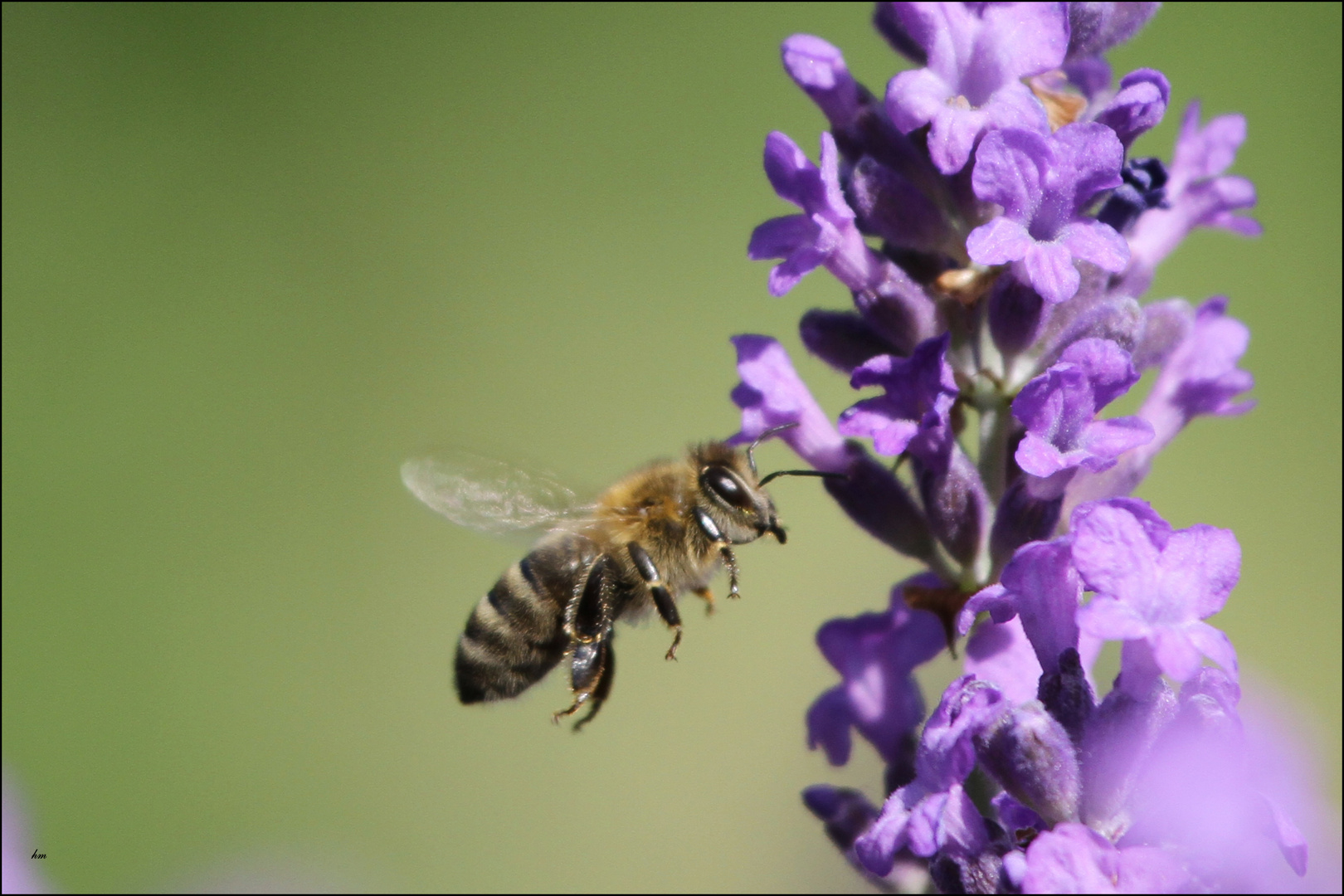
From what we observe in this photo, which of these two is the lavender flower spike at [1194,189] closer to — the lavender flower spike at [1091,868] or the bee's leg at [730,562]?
the bee's leg at [730,562]

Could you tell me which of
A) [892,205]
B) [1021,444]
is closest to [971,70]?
[892,205]

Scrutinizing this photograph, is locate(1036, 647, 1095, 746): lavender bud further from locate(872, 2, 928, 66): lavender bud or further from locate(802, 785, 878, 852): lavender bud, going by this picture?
locate(872, 2, 928, 66): lavender bud

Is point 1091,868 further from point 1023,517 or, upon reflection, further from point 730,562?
point 730,562

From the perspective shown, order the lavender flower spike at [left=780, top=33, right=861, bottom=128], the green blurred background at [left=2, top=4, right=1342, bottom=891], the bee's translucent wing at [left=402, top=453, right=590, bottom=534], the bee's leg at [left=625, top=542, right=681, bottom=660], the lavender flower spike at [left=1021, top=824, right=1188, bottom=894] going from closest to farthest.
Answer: the lavender flower spike at [left=1021, top=824, right=1188, bottom=894]
the lavender flower spike at [left=780, top=33, right=861, bottom=128]
the bee's leg at [left=625, top=542, right=681, bottom=660]
the bee's translucent wing at [left=402, top=453, right=590, bottom=534]
the green blurred background at [left=2, top=4, right=1342, bottom=891]

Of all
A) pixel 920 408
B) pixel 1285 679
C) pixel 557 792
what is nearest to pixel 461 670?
pixel 920 408

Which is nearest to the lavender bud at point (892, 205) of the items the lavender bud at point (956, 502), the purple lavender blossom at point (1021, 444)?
the purple lavender blossom at point (1021, 444)

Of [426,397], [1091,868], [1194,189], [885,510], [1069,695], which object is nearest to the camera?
[1091,868]

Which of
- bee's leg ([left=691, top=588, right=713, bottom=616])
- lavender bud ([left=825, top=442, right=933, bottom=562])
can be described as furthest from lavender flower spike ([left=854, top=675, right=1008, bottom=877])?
bee's leg ([left=691, top=588, right=713, bottom=616])
